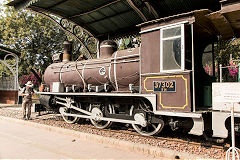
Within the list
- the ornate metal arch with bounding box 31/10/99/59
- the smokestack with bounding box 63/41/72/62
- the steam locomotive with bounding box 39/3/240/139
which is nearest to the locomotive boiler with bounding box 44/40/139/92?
the steam locomotive with bounding box 39/3/240/139

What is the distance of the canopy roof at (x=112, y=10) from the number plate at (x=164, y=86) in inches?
163

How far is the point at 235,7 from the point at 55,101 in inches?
286

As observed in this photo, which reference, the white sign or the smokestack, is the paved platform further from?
the smokestack

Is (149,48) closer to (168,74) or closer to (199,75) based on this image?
(168,74)

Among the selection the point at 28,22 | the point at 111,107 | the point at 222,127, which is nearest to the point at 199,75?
the point at 222,127

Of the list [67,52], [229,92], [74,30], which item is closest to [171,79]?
[229,92]

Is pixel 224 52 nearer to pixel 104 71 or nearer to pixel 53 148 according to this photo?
pixel 104 71

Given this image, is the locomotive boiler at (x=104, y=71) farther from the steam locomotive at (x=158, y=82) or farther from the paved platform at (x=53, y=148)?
the paved platform at (x=53, y=148)

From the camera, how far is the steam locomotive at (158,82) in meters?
4.71

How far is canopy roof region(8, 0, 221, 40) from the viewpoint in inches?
313

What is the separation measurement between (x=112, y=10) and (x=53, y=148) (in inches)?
271

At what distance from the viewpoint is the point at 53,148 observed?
4.78m

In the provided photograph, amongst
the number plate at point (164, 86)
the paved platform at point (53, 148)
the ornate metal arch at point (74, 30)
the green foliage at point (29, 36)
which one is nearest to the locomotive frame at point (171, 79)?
the number plate at point (164, 86)

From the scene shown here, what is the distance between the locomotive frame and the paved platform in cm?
132
